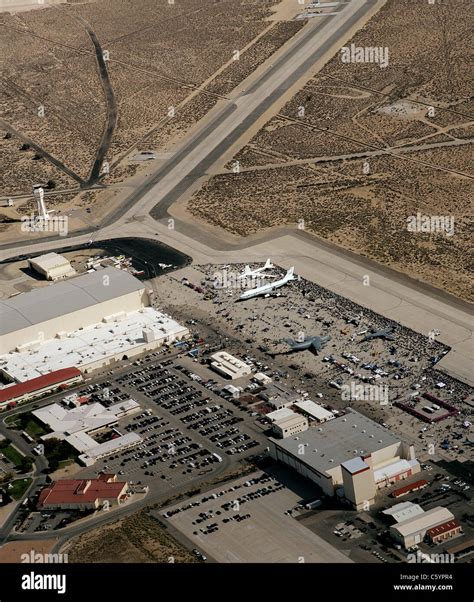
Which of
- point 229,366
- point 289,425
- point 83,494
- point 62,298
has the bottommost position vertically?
point 83,494

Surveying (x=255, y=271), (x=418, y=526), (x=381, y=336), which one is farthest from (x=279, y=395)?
(x=255, y=271)

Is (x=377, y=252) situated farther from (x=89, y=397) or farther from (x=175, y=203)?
(x=89, y=397)

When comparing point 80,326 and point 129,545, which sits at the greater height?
point 80,326

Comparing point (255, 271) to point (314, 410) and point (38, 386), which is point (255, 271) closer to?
point (38, 386)

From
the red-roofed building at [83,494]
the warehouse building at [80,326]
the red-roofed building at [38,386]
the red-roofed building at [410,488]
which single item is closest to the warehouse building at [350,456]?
the red-roofed building at [410,488]

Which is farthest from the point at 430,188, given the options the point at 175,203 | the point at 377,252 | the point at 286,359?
the point at 286,359

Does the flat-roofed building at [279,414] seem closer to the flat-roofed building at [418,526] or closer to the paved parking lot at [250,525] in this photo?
the paved parking lot at [250,525]
